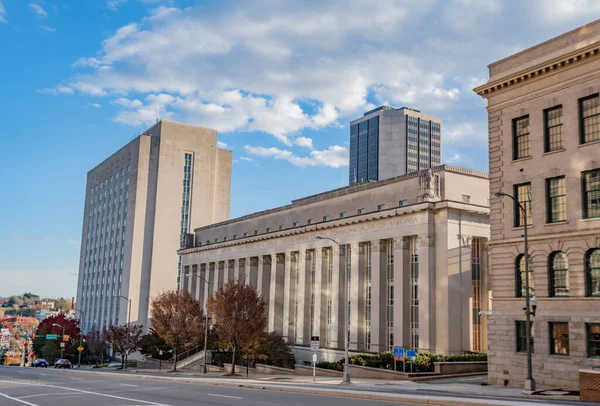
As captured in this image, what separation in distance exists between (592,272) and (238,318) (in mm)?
29912

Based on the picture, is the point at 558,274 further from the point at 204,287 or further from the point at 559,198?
the point at 204,287

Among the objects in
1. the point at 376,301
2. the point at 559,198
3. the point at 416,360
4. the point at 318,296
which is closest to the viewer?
the point at 559,198

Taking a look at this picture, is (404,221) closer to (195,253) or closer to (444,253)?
(444,253)

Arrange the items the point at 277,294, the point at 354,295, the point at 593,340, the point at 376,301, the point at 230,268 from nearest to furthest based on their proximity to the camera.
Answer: the point at 593,340
the point at 376,301
the point at 354,295
the point at 277,294
the point at 230,268

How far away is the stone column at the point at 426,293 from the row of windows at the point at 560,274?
1602cm

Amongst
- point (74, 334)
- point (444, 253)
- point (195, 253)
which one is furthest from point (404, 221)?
point (74, 334)

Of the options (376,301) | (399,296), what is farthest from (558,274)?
(376,301)

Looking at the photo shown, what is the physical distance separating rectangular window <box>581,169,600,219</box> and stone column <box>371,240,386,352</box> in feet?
83.4

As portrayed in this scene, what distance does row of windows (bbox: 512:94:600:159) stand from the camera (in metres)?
32.5

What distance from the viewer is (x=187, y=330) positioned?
62812mm

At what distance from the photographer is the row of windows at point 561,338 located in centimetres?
3076

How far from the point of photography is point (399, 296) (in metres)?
53.4

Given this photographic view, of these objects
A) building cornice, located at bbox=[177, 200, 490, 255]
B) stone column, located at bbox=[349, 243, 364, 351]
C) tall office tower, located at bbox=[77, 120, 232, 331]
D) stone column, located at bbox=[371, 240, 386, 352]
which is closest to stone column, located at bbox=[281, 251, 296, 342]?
building cornice, located at bbox=[177, 200, 490, 255]

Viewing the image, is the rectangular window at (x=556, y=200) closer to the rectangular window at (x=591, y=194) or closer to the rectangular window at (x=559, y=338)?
the rectangular window at (x=591, y=194)
